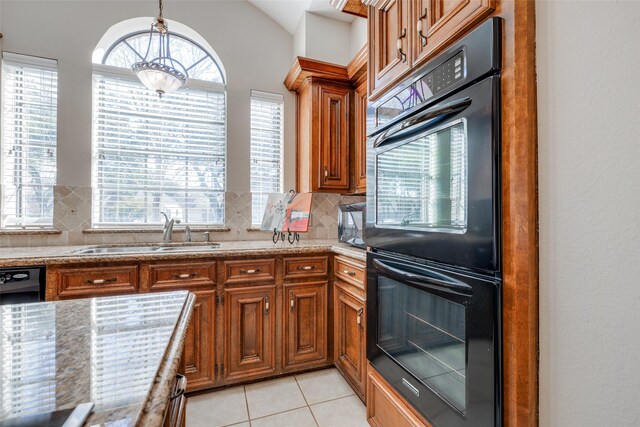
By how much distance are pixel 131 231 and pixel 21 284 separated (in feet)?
2.76

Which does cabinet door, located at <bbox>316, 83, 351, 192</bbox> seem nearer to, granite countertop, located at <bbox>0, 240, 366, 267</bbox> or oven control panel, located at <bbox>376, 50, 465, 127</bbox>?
granite countertop, located at <bbox>0, 240, 366, 267</bbox>

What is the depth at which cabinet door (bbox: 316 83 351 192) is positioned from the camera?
257cm

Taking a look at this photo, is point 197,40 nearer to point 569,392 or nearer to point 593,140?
point 593,140

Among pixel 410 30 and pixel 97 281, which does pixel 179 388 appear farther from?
pixel 410 30

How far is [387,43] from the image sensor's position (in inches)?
58.7

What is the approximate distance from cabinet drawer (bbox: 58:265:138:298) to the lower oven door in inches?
57.3

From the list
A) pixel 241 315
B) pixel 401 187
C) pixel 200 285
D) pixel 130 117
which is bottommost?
pixel 241 315

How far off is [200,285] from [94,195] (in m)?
1.27

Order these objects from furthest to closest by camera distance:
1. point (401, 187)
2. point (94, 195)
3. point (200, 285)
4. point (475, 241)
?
point (94, 195) < point (200, 285) < point (401, 187) < point (475, 241)

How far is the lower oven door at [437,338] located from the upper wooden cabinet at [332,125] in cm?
118

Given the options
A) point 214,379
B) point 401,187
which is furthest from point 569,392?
point 214,379

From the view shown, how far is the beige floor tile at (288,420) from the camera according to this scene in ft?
5.59

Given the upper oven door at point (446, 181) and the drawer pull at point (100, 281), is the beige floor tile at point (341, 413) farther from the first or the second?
the drawer pull at point (100, 281)

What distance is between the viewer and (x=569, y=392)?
780 millimetres
